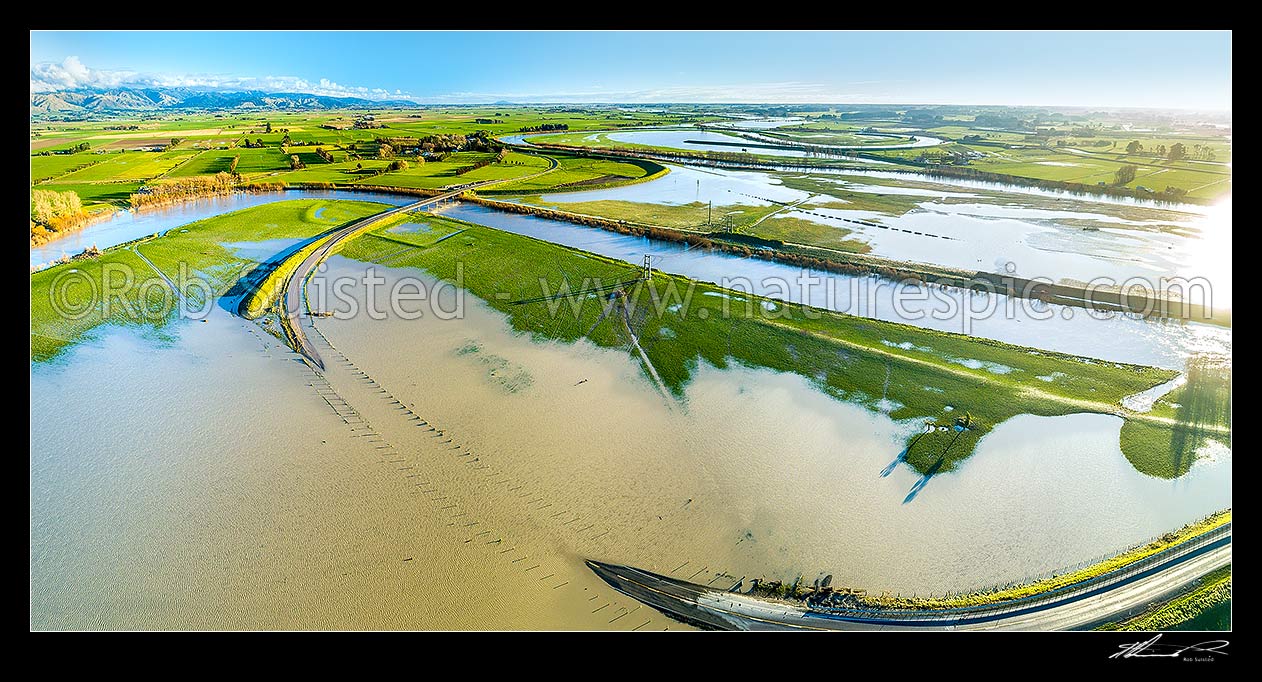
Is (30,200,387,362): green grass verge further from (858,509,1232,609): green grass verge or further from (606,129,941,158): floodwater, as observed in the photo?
(606,129,941,158): floodwater

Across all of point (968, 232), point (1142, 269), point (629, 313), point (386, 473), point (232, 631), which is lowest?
point (232, 631)

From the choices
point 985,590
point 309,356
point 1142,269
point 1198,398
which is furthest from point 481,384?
point 1142,269

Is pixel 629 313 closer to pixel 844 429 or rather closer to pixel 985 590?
pixel 844 429

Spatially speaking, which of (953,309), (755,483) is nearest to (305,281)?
(755,483)

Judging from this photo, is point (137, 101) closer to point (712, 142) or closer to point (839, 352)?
point (712, 142)
